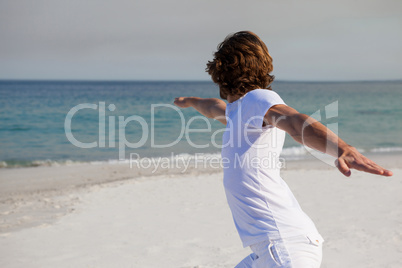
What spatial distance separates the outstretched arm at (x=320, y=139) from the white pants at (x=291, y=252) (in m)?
0.47

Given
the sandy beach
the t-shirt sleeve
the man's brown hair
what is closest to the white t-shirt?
the t-shirt sleeve

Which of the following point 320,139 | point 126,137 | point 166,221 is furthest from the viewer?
point 126,137

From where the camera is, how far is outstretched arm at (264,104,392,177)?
129cm

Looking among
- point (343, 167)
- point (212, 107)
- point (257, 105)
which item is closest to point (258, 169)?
point (257, 105)

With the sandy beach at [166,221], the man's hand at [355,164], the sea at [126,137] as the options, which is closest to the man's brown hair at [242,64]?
the man's hand at [355,164]

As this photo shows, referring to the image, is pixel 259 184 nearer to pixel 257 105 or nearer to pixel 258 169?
pixel 258 169

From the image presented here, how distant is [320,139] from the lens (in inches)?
56.7

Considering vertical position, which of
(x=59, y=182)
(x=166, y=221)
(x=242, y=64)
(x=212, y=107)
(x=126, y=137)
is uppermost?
(x=242, y=64)

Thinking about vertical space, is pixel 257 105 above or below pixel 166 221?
above

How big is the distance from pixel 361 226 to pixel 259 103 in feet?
14.6

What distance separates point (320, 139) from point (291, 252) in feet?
1.85

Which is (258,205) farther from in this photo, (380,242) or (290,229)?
(380,242)

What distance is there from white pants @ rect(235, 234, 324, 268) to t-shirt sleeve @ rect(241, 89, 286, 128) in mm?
529

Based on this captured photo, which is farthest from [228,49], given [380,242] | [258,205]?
[380,242]
